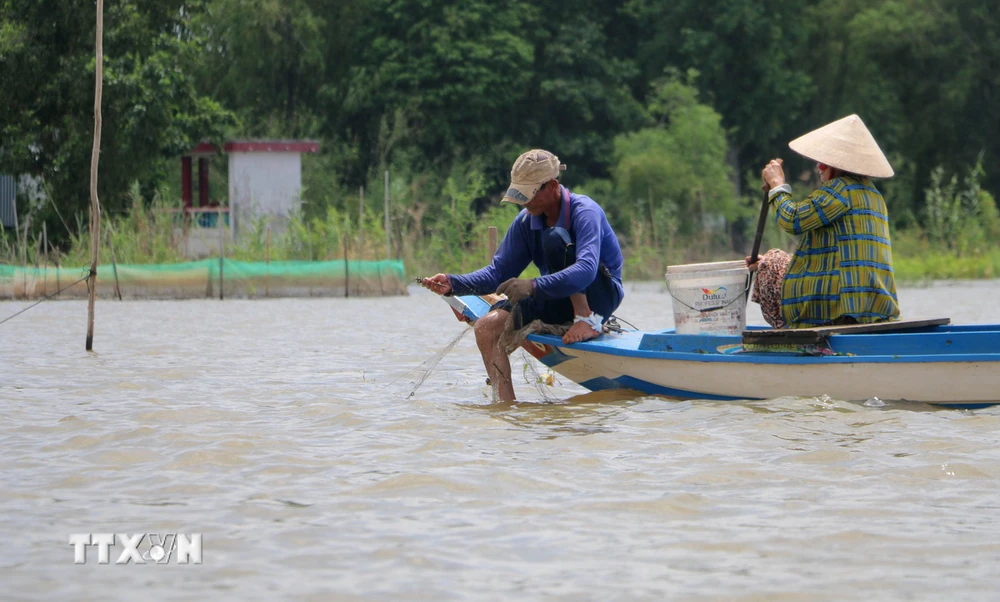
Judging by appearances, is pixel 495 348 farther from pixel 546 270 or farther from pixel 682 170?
pixel 682 170

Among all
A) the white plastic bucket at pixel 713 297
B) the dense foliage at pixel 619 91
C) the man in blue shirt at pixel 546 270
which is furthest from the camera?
the dense foliage at pixel 619 91

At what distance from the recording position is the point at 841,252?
6.61m

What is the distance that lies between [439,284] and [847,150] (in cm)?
210

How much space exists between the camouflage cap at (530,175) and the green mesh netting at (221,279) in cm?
1195

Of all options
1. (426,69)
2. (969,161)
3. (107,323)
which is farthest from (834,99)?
(107,323)

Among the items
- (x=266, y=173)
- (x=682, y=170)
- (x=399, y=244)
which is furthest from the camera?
(x=682, y=170)

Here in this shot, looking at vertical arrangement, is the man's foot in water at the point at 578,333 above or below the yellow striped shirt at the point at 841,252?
below

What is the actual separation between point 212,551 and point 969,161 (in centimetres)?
3485

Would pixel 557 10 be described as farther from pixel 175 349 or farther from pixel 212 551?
pixel 212 551

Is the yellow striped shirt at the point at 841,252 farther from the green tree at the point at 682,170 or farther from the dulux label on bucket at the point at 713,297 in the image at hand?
the green tree at the point at 682,170

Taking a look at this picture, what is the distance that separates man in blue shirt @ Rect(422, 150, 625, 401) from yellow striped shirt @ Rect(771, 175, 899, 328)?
0.92m

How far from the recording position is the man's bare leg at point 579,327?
22.8 feet

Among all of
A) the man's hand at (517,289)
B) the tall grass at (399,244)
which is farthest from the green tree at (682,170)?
the man's hand at (517,289)

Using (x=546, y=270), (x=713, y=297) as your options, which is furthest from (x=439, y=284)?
(x=713, y=297)
